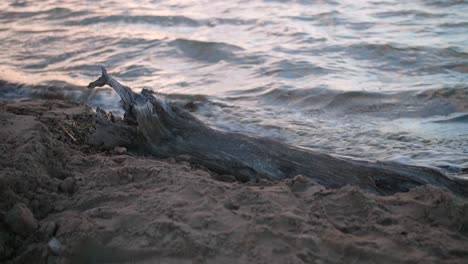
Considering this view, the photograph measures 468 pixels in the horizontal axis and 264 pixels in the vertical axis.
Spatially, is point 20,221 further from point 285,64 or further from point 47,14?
point 47,14

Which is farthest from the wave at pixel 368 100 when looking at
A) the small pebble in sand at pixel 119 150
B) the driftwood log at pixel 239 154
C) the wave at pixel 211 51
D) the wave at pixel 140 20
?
the wave at pixel 140 20

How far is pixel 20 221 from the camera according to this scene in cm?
252

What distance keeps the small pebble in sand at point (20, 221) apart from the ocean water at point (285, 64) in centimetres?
290

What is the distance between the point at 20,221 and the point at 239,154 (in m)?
1.52

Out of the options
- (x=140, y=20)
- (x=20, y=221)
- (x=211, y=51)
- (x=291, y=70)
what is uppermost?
(x=20, y=221)

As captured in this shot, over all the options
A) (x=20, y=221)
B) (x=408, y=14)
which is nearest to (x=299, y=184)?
(x=20, y=221)

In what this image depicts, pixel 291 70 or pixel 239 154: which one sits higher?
pixel 239 154

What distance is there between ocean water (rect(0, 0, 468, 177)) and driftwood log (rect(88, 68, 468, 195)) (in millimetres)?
942

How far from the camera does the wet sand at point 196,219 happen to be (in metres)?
2.34

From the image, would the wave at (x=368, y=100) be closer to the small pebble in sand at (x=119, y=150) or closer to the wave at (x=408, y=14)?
the small pebble in sand at (x=119, y=150)

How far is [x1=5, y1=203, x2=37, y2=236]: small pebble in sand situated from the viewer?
2510mm

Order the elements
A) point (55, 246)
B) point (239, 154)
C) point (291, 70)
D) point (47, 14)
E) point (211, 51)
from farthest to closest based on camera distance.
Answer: point (47, 14), point (211, 51), point (291, 70), point (239, 154), point (55, 246)

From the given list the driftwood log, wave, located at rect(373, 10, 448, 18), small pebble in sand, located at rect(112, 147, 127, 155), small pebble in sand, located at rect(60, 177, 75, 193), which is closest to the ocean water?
wave, located at rect(373, 10, 448, 18)

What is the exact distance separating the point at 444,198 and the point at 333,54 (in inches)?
193
